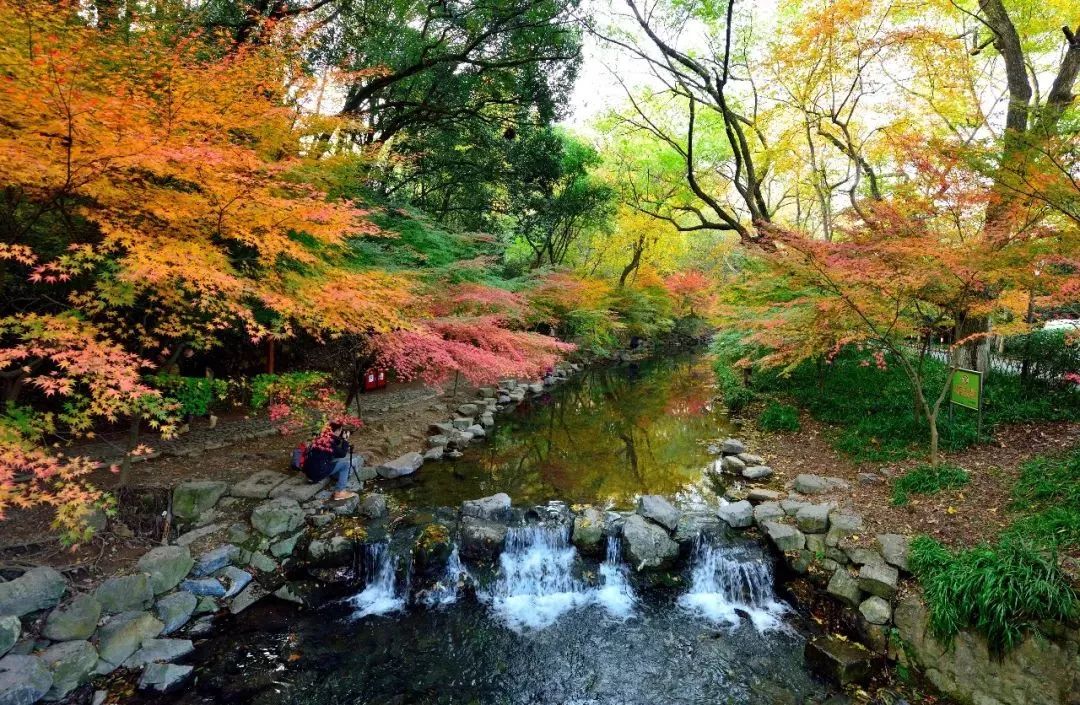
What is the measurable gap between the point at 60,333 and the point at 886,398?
11354 mm

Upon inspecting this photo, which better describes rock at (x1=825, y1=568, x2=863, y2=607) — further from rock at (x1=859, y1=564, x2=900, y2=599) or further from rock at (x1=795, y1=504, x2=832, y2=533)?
rock at (x1=795, y1=504, x2=832, y2=533)

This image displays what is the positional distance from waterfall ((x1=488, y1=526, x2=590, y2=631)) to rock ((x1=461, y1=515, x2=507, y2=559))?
115 millimetres

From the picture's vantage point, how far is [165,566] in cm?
489

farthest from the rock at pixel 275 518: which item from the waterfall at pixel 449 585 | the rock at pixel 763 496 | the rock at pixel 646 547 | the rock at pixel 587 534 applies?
the rock at pixel 763 496

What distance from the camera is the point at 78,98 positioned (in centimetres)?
371

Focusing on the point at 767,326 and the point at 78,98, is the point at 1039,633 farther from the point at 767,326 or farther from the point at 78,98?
the point at 78,98

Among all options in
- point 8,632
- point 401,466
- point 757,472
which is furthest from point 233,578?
point 757,472

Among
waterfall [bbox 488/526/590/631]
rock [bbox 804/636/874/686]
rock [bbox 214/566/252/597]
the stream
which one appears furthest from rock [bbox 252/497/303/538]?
rock [bbox 804/636/874/686]

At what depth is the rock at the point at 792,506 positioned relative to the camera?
20.4ft

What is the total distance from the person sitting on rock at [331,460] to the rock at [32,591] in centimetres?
270

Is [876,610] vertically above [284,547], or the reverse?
[876,610]

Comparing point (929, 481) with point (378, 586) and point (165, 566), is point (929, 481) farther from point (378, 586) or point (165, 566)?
point (165, 566)

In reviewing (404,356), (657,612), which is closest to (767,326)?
(657,612)

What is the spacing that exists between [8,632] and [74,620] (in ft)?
1.31
